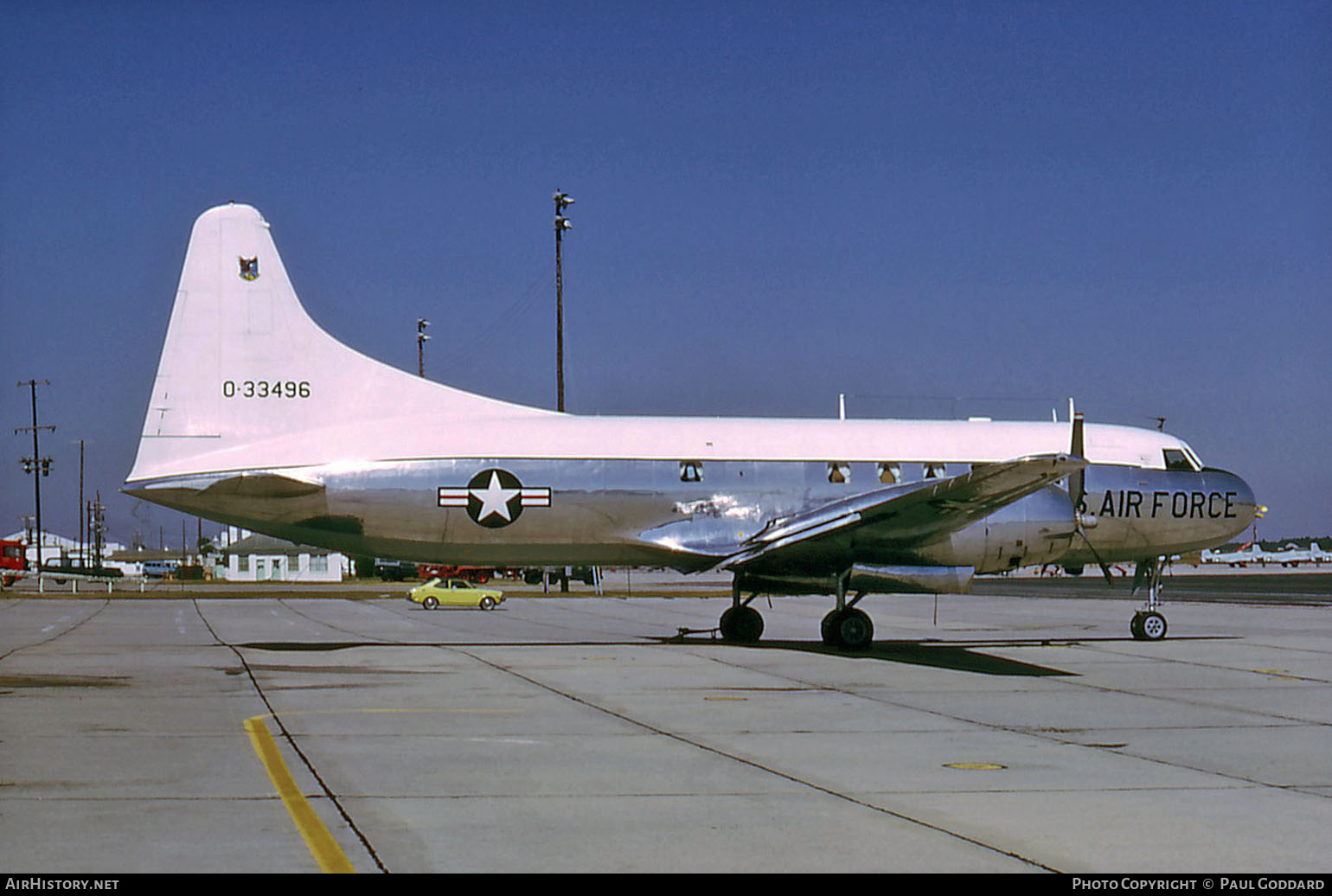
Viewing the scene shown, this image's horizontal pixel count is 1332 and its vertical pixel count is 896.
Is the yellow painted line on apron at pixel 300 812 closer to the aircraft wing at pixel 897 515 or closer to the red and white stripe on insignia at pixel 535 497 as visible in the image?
the red and white stripe on insignia at pixel 535 497

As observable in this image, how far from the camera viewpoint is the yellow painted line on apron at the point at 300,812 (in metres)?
7.45

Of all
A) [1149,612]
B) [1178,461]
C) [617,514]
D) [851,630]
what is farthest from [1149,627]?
[617,514]

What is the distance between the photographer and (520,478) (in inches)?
925

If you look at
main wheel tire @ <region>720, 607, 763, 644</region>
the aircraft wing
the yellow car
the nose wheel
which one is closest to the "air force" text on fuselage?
the nose wheel

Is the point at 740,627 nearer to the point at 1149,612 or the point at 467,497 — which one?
the point at 467,497

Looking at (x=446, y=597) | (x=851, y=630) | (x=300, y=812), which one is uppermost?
(x=300, y=812)

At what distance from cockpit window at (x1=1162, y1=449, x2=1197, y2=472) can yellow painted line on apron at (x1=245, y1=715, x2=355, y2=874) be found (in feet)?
69.2

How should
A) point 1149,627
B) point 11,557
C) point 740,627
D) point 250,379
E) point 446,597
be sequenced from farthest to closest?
point 11,557, point 446,597, point 1149,627, point 740,627, point 250,379

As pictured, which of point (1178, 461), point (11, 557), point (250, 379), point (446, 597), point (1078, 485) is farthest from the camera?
point (11, 557)

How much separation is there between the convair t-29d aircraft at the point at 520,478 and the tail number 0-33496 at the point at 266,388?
0.10 ft

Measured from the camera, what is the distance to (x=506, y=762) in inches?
444

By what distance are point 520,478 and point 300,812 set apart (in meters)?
14.7

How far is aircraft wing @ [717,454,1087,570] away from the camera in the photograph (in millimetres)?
21328

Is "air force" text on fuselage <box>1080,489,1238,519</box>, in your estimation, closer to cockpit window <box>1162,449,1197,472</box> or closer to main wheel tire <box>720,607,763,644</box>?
cockpit window <box>1162,449,1197,472</box>
